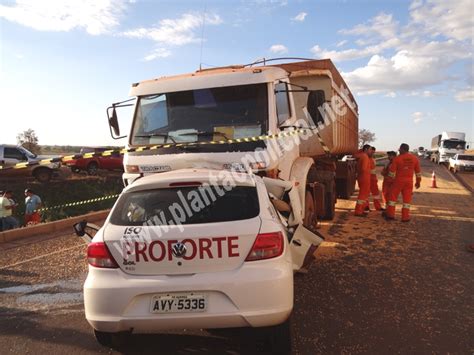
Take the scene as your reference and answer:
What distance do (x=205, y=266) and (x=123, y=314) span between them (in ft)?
2.33

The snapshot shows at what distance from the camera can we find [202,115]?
5.29 metres

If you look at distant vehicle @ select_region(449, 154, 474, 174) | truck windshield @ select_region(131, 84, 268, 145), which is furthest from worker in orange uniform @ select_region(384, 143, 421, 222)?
distant vehicle @ select_region(449, 154, 474, 174)

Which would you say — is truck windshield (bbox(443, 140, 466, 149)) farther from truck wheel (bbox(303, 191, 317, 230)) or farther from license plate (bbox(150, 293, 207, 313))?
license plate (bbox(150, 293, 207, 313))

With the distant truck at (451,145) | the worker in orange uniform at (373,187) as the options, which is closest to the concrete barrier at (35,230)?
the worker in orange uniform at (373,187)

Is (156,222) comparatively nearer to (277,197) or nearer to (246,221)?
(246,221)

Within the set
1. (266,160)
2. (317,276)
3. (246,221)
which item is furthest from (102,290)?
(317,276)

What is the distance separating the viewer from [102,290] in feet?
9.89

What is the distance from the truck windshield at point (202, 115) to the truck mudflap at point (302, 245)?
1.36 metres

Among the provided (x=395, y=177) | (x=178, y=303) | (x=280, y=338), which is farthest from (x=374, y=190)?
(x=178, y=303)

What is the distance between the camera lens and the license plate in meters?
2.94

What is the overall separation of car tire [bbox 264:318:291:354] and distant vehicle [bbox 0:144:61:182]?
18313 millimetres

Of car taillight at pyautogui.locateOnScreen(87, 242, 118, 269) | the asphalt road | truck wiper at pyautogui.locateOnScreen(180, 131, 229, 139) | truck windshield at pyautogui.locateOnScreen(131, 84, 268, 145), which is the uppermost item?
truck windshield at pyautogui.locateOnScreen(131, 84, 268, 145)

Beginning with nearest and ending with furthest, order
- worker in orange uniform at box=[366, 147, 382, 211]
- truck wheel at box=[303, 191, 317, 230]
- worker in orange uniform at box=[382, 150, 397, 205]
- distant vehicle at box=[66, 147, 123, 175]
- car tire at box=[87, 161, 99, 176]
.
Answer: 1. truck wheel at box=[303, 191, 317, 230]
2. worker in orange uniform at box=[382, 150, 397, 205]
3. worker in orange uniform at box=[366, 147, 382, 211]
4. distant vehicle at box=[66, 147, 123, 175]
5. car tire at box=[87, 161, 99, 176]

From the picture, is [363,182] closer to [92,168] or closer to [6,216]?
[6,216]
